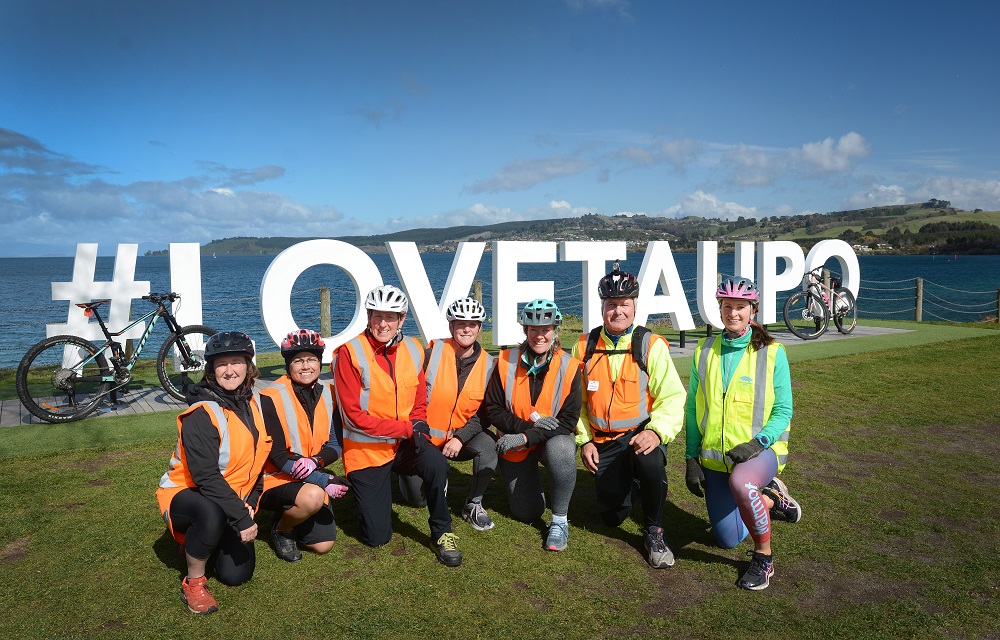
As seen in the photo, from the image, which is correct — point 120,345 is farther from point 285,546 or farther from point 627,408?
point 627,408

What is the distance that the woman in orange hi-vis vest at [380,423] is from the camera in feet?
14.2

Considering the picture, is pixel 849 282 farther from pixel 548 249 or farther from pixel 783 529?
pixel 783 529

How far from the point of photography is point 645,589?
3816 mm

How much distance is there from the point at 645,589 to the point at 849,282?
15.6 m

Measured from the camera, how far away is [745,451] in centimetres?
389

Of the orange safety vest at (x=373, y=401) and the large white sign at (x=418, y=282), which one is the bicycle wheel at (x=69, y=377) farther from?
the orange safety vest at (x=373, y=401)

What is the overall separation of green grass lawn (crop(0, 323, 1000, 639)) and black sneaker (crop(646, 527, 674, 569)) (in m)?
0.08

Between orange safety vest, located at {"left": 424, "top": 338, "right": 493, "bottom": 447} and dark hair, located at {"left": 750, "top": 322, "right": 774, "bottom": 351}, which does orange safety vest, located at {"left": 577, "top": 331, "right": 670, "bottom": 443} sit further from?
orange safety vest, located at {"left": 424, "top": 338, "right": 493, "bottom": 447}

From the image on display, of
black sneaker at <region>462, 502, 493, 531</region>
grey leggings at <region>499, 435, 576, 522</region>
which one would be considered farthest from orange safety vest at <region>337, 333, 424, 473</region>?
grey leggings at <region>499, 435, 576, 522</region>

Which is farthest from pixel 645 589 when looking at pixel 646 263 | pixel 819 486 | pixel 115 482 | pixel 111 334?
pixel 646 263

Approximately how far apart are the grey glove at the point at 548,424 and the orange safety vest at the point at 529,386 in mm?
81

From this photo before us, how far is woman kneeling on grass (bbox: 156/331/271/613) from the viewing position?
351 centimetres

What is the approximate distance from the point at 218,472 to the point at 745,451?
3039 mm

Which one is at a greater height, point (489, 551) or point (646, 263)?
point (646, 263)
